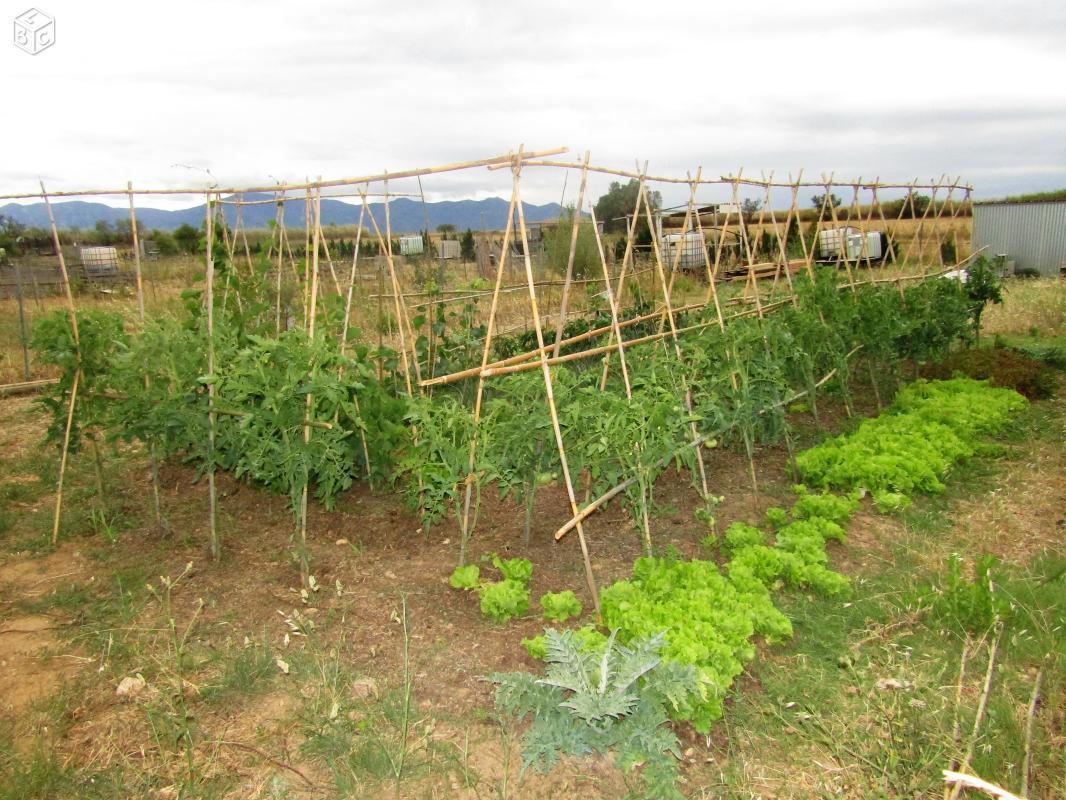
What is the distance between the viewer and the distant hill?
261 inches

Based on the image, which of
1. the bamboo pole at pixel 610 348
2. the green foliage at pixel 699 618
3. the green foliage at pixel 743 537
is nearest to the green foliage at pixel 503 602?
the green foliage at pixel 699 618

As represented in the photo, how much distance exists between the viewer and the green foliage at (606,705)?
291 centimetres

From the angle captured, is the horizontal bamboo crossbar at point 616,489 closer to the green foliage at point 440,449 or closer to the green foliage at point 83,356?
the green foliage at point 440,449

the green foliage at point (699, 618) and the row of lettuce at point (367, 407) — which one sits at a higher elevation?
the row of lettuce at point (367, 407)

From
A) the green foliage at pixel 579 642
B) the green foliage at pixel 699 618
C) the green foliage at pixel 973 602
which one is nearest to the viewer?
the green foliage at pixel 699 618

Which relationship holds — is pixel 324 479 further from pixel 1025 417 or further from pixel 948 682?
pixel 1025 417

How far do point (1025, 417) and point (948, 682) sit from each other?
5244 mm

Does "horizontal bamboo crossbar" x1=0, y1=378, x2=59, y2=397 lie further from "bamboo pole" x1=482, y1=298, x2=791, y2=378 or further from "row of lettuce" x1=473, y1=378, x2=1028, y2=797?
"row of lettuce" x1=473, y1=378, x2=1028, y2=797

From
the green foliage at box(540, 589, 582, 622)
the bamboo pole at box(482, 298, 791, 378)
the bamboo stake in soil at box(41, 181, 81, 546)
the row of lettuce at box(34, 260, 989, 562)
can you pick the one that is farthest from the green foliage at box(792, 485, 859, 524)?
the bamboo stake in soil at box(41, 181, 81, 546)

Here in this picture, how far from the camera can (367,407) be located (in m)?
5.26

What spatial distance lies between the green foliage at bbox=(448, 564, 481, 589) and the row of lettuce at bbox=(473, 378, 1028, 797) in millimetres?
12

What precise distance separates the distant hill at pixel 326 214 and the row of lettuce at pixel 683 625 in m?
2.79

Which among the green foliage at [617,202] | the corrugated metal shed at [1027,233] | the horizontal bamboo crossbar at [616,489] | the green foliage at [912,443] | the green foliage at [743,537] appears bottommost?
the green foliage at [743,537]

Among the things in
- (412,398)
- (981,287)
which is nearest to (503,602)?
(412,398)
